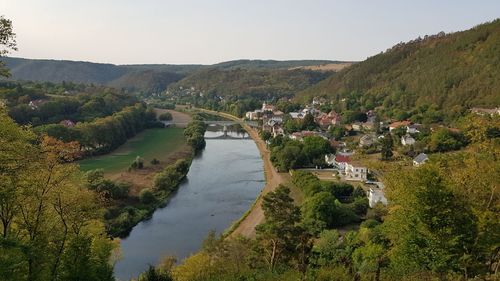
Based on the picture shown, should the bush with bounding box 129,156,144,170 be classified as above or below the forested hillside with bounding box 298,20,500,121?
below

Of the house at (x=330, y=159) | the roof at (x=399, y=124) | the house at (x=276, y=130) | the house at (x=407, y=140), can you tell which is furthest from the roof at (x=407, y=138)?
the house at (x=276, y=130)

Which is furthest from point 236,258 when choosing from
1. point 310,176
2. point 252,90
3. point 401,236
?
point 252,90

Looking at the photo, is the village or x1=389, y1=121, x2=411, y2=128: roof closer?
the village

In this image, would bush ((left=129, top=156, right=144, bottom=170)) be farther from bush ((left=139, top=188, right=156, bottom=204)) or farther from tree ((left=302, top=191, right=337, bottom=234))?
tree ((left=302, top=191, right=337, bottom=234))

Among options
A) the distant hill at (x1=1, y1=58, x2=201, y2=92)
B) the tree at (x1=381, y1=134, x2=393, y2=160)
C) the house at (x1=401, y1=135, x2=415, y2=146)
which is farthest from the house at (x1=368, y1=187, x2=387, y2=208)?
the distant hill at (x1=1, y1=58, x2=201, y2=92)

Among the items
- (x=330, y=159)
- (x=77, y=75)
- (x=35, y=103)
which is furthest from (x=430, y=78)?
(x=77, y=75)

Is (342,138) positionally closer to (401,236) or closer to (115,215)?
(115,215)
